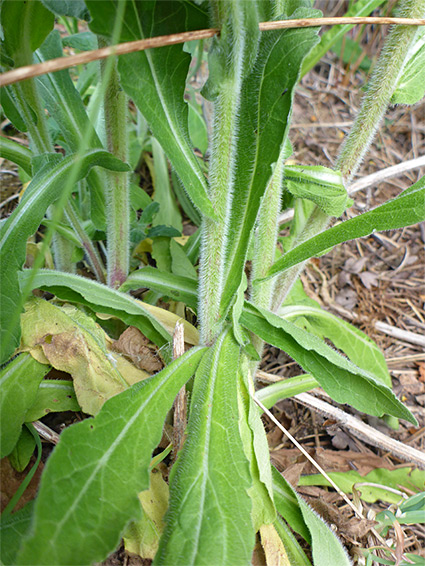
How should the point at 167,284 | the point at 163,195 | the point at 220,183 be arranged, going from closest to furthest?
the point at 220,183
the point at 167,284
the point at 163,195

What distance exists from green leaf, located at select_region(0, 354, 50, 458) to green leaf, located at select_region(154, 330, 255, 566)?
0.44m

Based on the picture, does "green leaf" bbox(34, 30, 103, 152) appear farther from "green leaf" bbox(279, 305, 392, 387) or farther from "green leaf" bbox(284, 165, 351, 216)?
"green leaf" bbox(279, 305, 392, 387)

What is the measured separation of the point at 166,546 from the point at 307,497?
68 centimetres

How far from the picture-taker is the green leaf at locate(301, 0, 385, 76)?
154 cm

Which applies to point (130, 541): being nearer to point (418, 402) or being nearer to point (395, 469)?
point (395, 469)

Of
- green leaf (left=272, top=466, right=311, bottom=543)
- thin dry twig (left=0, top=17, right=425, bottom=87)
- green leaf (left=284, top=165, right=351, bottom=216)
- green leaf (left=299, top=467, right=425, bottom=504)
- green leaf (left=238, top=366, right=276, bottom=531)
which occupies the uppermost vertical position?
thin dry twig (left=0, top=17, right=425, bottom=87)

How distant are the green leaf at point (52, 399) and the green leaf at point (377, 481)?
2.74 ft

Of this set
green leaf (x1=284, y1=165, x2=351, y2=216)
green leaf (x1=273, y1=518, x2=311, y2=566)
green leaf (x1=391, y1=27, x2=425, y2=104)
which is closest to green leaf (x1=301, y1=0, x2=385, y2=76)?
green leaf (x1=391, y1=27, x2=425, y2=104)

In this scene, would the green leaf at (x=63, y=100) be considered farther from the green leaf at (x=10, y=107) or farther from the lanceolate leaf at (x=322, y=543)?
the lanceolate leaf at (x=322, y=543)

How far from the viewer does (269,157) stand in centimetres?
107

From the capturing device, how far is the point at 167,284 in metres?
1.53

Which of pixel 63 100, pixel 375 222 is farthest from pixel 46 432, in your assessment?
pixel 375 222

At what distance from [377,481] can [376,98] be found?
133 cm

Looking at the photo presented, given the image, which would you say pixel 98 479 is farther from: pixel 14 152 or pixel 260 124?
pixel 14 152
